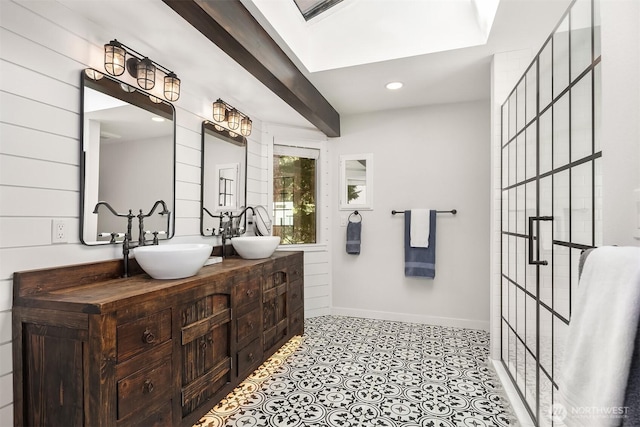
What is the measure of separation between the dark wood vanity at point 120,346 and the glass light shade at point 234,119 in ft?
4.80

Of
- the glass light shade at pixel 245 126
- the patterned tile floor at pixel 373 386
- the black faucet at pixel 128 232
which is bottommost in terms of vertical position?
the patterned tile floor at pixel 373 386

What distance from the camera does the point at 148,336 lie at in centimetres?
150

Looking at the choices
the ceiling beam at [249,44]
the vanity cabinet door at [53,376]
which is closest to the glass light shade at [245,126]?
the ceiling beam at [249,44]

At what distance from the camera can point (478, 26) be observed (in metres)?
2.30

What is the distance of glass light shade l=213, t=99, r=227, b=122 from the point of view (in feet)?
→ 9.23

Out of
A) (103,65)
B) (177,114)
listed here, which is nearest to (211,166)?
(177,114)

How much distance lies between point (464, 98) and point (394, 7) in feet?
4.42

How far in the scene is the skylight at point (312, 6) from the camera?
7.82 feet

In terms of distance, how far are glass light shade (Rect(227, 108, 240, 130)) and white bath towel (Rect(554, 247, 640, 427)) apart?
2759 mm

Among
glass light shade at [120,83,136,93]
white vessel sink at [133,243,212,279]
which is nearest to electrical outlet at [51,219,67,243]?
white vessel sink at [133,243,212,279]

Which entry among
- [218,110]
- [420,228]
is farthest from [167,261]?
[420,228]

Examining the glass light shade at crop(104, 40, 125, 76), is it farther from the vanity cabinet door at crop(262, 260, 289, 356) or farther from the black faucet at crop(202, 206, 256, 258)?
the vanity cabinet door at crop(262, 260, 289, 356)

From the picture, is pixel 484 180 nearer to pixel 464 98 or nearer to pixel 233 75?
pixel 464 98
